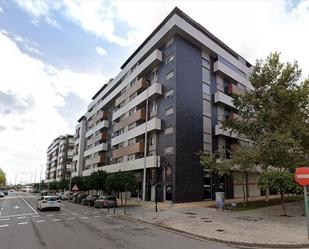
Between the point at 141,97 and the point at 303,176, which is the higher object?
the point at 141,97

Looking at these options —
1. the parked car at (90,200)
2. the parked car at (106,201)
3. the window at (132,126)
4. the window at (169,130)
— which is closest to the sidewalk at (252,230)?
the parked car at (106,201)

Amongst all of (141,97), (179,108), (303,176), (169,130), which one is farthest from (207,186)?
(303,176)

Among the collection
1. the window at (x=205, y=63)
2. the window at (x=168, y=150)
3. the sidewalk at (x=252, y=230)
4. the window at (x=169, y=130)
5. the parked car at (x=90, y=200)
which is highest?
the window at (x=205, y=63)

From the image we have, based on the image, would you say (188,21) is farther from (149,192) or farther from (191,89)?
(149,192)

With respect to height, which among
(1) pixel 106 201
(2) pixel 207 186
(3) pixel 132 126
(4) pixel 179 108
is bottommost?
(1) pixel 106 201

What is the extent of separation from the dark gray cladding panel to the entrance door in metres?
1.12

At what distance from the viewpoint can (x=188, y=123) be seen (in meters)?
36.1

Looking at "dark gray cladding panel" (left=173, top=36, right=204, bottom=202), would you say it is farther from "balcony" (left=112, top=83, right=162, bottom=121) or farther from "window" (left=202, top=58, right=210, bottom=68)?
"balcony" (left=112, top=83, right=162, bottom=121)

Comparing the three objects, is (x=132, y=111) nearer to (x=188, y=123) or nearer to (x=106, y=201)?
(x=188, y=123)

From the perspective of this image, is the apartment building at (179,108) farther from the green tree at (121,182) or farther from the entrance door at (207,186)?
the green tree at (121,182)

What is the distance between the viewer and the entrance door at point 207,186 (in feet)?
120

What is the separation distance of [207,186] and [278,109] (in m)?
14.2

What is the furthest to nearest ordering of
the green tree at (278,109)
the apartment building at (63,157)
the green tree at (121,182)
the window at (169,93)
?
the apartment building at (63,157), the window at (169,93), the green tree at (121,182), the green tree at (278,109)

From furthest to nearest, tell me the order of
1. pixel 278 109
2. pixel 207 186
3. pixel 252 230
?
pixel 207 186 < pixel 278 109 < pixel 252 230
